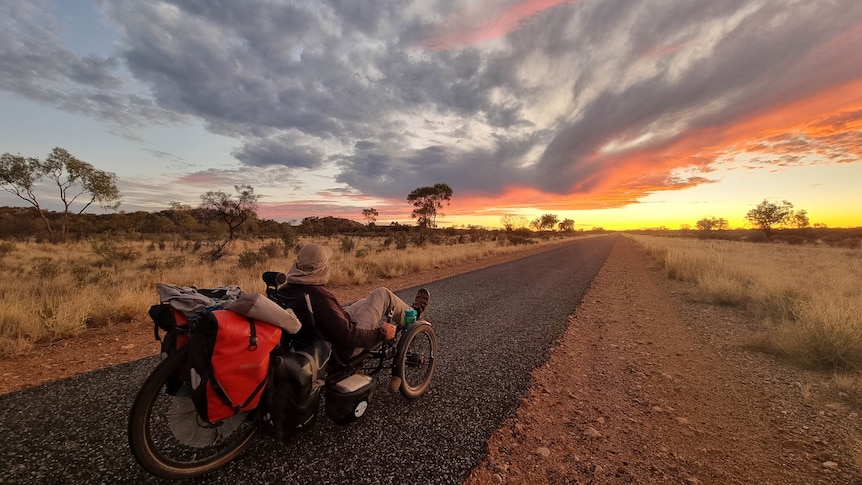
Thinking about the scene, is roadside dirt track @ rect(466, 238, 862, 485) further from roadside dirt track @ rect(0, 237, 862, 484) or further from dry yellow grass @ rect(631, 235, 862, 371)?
dry yellow grass @ rect(631, 235, 862, 371)

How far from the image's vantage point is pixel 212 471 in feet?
8.07

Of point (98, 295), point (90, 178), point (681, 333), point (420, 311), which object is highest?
point (90, 178)

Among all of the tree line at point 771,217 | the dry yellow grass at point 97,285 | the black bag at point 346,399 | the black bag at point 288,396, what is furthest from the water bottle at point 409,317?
the tree line at point 771,217

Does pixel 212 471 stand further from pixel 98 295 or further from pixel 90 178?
pixel 90 178

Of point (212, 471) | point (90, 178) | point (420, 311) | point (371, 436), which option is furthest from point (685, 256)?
point (90, 178)

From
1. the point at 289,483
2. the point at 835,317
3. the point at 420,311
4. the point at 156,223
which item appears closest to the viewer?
the point at 289,483

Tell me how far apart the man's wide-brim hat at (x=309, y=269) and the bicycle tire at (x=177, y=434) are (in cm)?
93

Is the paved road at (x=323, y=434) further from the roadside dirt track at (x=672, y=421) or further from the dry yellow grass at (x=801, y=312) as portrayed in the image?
the dry yellow grass at (x=801, y=312)

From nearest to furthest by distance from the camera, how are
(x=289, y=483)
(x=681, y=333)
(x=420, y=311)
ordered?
(x=289, y=483), (x=420, y=311), (x=681, y=333)

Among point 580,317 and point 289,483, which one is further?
point 580,317

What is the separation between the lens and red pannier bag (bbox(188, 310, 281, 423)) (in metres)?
2.02

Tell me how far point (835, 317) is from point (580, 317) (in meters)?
3.88

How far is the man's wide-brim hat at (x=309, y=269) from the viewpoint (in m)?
2.84

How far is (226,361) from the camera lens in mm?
2059
